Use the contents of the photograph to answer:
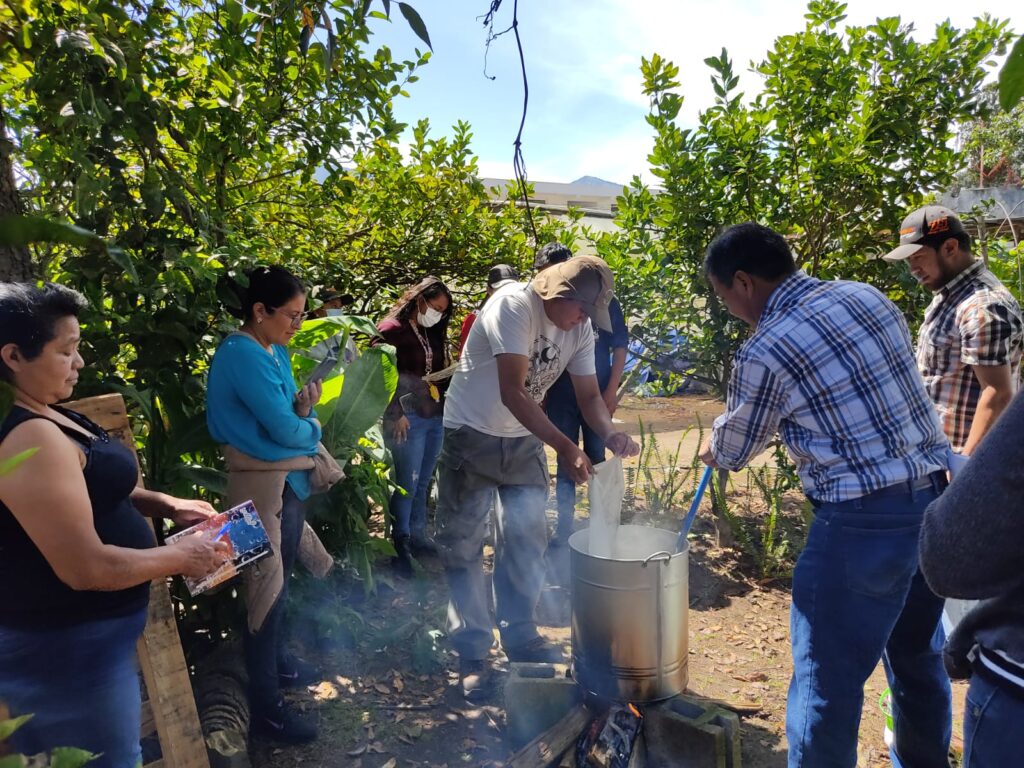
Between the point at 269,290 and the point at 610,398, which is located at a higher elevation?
the point at 269,290

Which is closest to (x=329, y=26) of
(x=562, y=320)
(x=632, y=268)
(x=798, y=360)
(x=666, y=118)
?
(x=798, y=360)

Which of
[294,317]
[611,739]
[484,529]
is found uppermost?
[294,317]

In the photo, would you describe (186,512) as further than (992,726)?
Yes

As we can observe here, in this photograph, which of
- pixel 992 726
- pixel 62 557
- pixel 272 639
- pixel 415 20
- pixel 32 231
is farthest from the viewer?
pixel 272 639

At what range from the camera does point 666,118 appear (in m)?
4.62

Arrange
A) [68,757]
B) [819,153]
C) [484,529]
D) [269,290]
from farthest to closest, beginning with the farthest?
[819,153], [484,529], [269,290], [68,757]

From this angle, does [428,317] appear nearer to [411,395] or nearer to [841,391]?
[411,395]

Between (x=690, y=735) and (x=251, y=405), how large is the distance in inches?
85.3

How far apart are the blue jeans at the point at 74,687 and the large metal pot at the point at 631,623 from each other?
164 cm

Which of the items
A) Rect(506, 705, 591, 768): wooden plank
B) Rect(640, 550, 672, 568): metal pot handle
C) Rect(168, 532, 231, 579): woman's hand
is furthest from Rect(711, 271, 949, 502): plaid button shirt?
Rect(168, 532, 231, 579): woman's hand

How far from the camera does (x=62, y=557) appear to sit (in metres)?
1.66

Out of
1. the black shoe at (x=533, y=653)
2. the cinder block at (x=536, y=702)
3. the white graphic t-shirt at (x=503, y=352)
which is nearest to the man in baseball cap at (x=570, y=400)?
the white graphic t-shirt at (x=503, y=352)

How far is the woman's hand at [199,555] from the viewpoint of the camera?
1938 mm

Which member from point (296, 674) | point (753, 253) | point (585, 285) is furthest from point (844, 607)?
point (296, 674)
